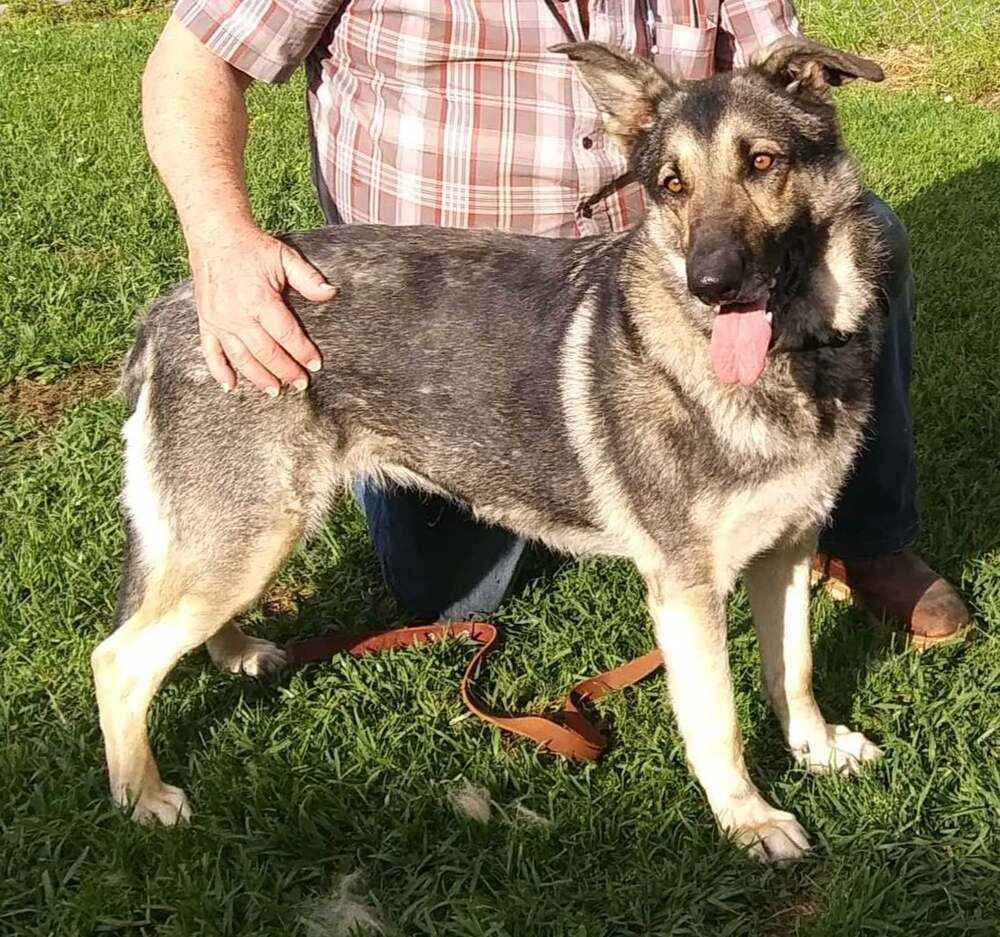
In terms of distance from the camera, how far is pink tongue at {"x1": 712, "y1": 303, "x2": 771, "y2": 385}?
2559 millimetres

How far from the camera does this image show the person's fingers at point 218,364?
292 centimetres

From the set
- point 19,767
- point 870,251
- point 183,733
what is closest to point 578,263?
point 870,251

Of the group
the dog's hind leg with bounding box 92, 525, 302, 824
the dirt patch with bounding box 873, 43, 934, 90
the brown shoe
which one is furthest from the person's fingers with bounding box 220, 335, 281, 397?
the dirt patch with bounding box 873, 43, 934, 90

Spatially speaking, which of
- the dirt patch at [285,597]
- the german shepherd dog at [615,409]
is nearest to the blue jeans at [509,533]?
the dirt patch at [285,597]

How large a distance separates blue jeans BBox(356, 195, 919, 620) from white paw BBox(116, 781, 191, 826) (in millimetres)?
1110

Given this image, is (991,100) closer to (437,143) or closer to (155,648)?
(437,143)

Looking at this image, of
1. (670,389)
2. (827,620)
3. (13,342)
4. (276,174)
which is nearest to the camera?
(670,389)

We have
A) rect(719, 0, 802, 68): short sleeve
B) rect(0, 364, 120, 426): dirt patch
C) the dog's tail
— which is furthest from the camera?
rect(0, 364, 120, 426): dirt patch

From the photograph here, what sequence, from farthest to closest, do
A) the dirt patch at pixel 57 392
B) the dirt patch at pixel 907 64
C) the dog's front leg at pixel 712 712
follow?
the dirt patch at pixel 907 64, the dirt patch at pixel 57 392, the dog's front leg at pixel 712 712

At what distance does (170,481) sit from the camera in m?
2.99

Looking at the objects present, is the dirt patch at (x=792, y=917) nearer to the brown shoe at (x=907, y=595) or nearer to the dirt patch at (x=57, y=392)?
the brown shoe at (x=907, y=595)

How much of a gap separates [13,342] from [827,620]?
3734 mm

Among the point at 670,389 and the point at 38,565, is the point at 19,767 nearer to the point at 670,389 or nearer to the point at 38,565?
the point at 38,565

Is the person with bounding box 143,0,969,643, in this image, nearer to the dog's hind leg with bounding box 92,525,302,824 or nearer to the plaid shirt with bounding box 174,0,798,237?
the plaid shirt with bounding box 174,0,798,237
